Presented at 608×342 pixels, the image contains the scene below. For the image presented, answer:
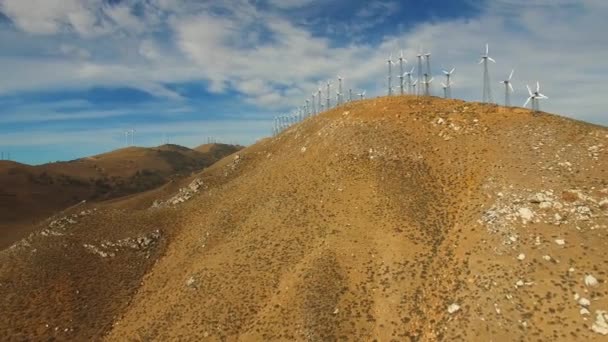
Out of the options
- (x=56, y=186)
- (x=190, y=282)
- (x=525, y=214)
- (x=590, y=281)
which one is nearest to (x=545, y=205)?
(x=525, y=214)

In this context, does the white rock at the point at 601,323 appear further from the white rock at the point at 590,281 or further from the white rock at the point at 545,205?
the white rock at the point at 545,205

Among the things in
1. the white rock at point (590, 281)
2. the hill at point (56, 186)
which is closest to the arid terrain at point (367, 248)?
the white rock at point (590, 281)

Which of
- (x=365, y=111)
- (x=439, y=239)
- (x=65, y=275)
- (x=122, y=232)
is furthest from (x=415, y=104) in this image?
(x=65, y=275)

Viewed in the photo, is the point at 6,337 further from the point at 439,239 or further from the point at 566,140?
the point at 566,140

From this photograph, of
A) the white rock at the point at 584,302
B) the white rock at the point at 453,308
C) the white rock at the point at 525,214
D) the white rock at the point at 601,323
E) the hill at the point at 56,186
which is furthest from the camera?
the hill at the point at 56,186

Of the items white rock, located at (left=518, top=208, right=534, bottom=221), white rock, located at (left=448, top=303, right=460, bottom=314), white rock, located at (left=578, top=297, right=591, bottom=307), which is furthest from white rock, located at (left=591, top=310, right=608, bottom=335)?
white rock, located at (left=518, top=208, right=534, bottom=221)

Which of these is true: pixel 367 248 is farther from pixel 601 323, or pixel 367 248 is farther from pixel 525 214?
pixel 601 323

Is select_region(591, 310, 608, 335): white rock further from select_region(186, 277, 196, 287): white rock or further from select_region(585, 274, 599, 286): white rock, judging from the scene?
select_region(186, 277, 196, 287): white rock
